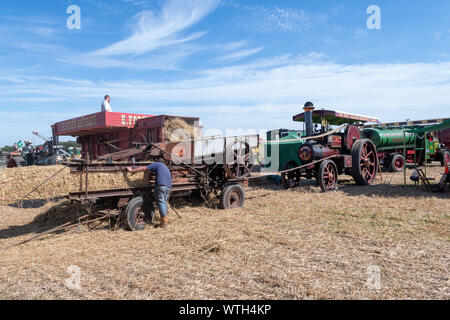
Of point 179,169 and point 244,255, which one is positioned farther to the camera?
point 179,169

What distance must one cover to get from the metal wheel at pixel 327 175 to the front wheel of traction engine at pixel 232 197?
269 cm

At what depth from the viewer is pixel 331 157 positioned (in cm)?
959

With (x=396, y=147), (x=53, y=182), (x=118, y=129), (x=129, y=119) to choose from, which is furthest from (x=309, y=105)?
(x=53, y=182)

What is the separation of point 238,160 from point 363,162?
511cm

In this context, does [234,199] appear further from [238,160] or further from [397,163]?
[397,163]

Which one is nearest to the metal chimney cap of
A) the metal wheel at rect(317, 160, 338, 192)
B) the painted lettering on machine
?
the metal wheel at rect(317, 160, 338, 192)

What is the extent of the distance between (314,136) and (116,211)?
6300 millimetres

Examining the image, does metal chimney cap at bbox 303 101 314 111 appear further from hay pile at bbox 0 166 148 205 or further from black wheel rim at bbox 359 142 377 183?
hay pile at bbox 0 166 148 205

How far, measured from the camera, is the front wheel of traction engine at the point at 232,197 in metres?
7.34

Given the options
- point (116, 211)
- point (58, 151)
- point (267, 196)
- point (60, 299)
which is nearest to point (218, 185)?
point (267, 196)

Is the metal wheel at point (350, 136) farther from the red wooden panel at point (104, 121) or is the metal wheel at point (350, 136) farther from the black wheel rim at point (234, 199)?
the red wooden panel at point (104, 121)

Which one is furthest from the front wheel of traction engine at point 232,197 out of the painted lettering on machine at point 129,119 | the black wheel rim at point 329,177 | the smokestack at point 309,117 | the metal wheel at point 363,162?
the metal wheel at point 363,162

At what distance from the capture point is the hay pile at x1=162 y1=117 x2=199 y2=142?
849 cm

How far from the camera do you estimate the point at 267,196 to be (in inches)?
345
